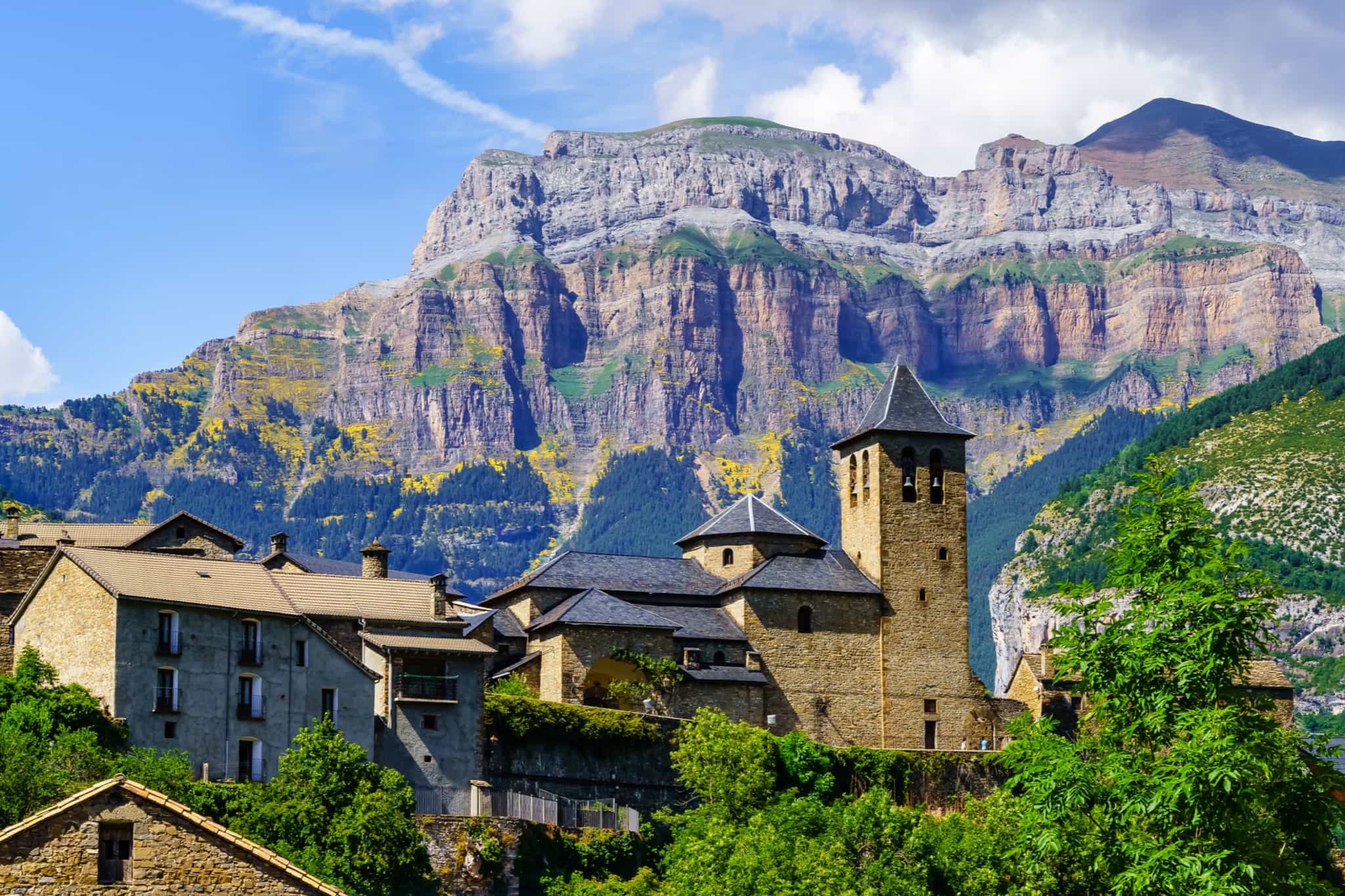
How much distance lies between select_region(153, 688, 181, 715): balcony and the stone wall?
39282mm

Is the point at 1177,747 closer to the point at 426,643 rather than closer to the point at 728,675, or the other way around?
the point at 426,643

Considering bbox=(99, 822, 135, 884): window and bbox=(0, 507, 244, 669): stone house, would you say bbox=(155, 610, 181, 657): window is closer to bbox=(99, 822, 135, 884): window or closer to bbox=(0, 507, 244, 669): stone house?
bbox=(0, 507, 244, 669): stone house

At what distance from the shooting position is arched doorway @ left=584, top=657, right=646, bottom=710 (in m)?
84.0

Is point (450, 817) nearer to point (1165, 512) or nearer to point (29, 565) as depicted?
point (29, 565)

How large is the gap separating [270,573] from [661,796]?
17157 mm

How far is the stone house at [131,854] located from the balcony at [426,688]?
45.0 m

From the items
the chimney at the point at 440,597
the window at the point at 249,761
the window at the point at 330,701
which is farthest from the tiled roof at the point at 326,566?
the window at the point at 249,761

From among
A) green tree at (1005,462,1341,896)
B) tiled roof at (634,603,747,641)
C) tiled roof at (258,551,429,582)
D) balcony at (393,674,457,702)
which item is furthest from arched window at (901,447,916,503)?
green tree at (1005,462,1341,896)

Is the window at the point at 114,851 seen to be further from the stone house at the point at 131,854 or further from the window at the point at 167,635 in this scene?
the window at the point at 167,635

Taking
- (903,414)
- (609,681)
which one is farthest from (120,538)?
(903,414)

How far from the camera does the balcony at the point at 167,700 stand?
6588cm

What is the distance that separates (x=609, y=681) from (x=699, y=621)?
6.12 meters

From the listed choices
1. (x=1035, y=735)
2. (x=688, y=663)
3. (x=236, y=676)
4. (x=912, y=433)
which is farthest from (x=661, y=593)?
(x=1035, y=735)

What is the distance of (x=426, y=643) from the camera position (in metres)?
73.8
